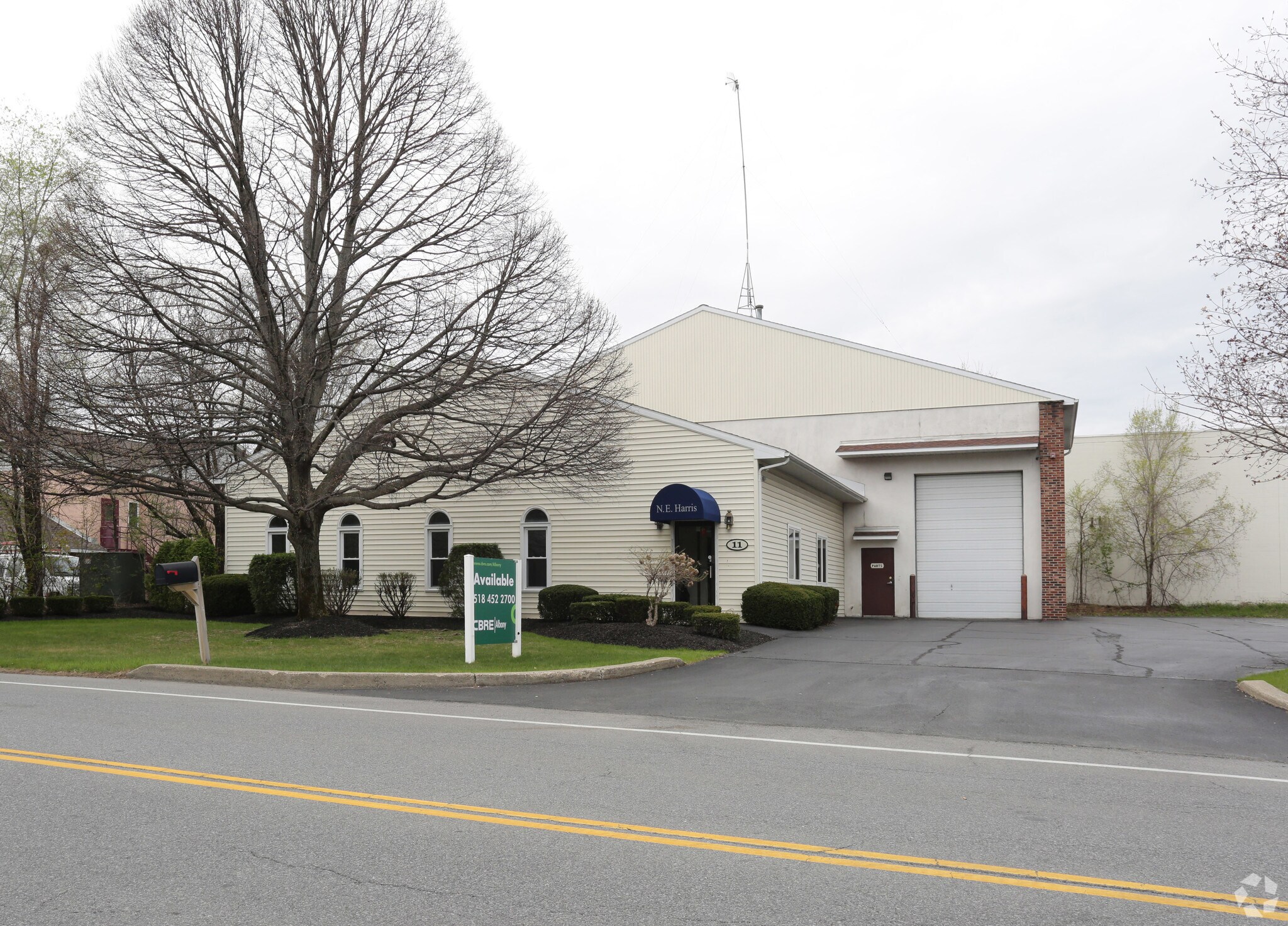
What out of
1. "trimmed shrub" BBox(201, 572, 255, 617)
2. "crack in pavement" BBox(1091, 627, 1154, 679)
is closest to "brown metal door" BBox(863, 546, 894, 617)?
"crack in pavement" BBox(1091, 627, 1154, 679)

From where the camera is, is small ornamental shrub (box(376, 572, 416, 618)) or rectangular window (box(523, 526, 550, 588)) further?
small ornamental shrub (box(376, 572, 416, 618))

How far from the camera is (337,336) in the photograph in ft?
61.3

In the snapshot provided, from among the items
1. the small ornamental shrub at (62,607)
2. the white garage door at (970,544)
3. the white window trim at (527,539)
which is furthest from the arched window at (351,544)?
the white garage door at (970,544)

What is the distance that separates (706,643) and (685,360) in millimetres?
17797

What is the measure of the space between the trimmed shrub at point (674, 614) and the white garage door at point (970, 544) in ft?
40.8

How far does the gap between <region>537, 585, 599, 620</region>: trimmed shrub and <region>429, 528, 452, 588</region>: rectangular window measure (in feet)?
13.6

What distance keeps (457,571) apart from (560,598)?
276 cm

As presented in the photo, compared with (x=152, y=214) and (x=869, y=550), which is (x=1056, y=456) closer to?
(x=869, y=550)

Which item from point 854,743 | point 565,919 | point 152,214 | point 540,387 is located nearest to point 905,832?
point 565,919

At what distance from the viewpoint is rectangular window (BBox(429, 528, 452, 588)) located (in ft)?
86.4

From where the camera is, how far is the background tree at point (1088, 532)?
3681 centimetres

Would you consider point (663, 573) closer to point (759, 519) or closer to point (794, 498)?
point (759, 519)

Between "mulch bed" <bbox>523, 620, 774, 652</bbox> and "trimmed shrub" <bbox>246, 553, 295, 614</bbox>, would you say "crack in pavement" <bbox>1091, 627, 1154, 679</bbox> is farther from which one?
"trimmed shrub" <bbox>246, 553, 295, 614</bbox>
